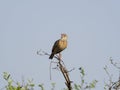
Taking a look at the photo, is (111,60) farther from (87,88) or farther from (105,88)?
(87,88)

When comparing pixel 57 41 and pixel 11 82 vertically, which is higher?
pixel 57 41

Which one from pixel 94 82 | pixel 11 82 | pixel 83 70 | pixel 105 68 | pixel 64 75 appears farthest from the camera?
pixel 105 68

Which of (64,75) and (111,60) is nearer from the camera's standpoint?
(64,75)

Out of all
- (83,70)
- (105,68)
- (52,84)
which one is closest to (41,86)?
(83,70)

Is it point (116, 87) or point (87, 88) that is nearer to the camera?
point (116, 87)

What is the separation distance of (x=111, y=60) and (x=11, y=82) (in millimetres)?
5610

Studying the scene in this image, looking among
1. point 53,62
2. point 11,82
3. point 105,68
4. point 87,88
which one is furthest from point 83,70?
point 105,68

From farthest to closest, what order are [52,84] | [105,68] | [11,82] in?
[105,68]
[52,84]
[11,82]

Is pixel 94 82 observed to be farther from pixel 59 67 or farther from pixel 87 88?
pixel 59 67

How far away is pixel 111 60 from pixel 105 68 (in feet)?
2.58

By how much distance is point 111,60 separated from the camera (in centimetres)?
1324

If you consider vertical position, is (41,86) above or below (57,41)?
below

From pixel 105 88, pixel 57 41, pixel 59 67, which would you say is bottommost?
pixel 105 88

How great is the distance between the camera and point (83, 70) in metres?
9.73
